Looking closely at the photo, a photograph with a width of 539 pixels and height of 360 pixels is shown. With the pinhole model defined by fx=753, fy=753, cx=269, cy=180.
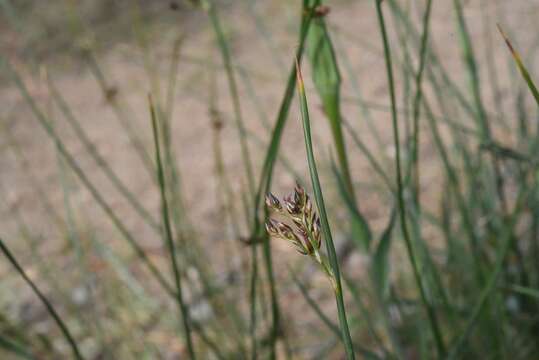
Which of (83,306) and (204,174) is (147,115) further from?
(83,306)

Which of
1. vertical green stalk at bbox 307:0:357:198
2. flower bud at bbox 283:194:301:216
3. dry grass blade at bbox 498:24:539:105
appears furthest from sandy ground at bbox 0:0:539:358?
flower bud at bbox 283:194:301:216

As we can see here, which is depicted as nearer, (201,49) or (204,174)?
(204,174)

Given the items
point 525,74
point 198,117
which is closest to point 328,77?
point 525,74

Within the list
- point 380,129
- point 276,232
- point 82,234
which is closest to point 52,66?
point 82,234

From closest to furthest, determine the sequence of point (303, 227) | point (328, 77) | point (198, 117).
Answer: point (303, 227)
point (328, 77)
point (198, 117)

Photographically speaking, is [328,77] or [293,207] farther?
[328,77]

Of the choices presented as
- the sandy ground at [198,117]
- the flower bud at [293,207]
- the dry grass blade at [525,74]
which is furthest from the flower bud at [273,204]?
the sandy ground at [198,117]

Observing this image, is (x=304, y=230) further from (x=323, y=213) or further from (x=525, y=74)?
(x=525, y=74)

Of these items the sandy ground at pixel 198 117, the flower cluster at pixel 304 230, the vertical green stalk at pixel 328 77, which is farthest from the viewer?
the sandy ground at pixel 198 117

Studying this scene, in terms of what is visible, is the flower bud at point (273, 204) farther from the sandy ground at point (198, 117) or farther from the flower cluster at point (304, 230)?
the sandy ground at point (198, 117)
